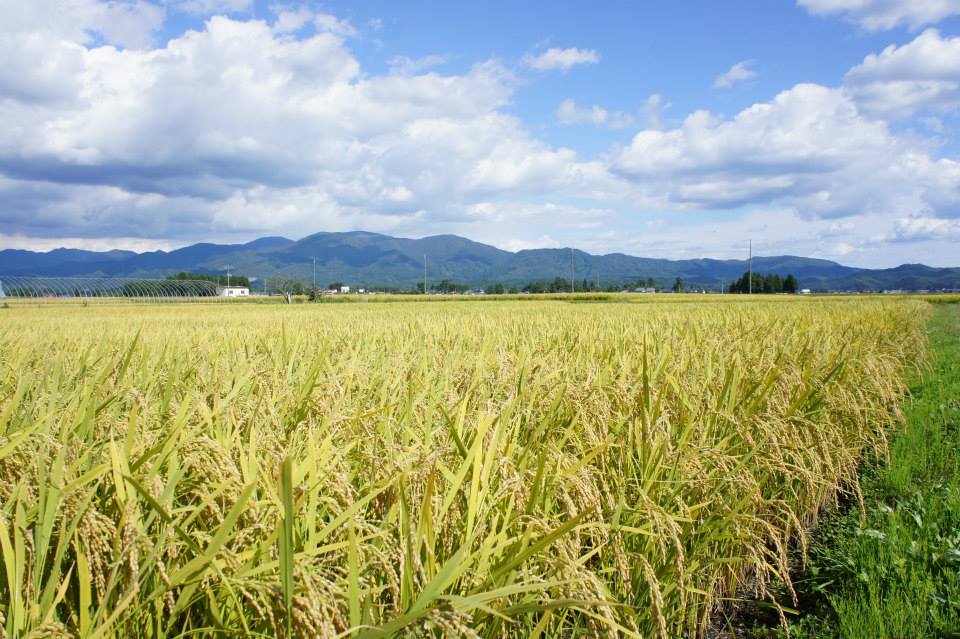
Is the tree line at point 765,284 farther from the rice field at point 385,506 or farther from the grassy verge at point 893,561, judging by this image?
the rice field at point 385,506

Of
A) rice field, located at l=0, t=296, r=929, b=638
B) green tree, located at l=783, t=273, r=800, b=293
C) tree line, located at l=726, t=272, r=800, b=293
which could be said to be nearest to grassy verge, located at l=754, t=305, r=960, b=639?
rice field, located at l=0, t=296, r=929, b=638

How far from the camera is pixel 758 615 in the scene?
2.58 m

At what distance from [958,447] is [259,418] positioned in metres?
5.66

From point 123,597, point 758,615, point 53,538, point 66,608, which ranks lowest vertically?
point 758,615

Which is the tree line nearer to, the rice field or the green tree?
the green tree

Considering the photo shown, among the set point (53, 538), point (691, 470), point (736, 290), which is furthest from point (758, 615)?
point (736, 290)

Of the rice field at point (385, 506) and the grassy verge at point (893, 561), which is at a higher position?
the rice field at point (385, 506)

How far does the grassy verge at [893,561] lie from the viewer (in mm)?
2268

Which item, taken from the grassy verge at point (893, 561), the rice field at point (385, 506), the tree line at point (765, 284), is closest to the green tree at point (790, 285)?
the tree line at point (765, 284)

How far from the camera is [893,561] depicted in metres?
2.68

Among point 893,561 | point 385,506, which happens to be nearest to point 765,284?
point 893,561

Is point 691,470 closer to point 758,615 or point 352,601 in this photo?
point 758,615

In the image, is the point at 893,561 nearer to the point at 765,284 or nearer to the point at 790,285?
the point at 765,284

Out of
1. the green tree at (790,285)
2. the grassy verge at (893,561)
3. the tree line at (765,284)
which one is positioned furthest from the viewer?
the green tree at (790,285)
